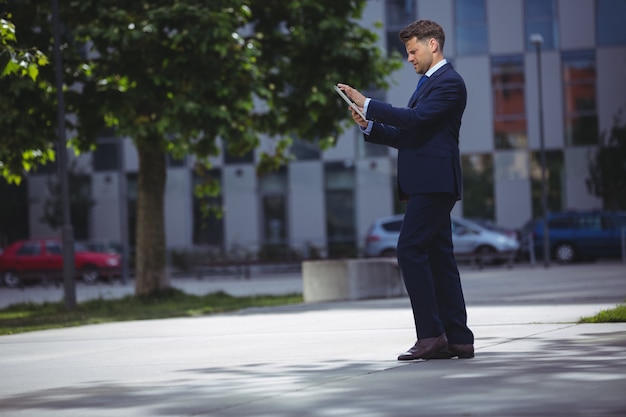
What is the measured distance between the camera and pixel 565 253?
37.9 m

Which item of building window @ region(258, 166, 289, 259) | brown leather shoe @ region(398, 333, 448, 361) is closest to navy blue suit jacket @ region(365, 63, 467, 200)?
brown leather shoe @ region(398, 333, 448, 361)

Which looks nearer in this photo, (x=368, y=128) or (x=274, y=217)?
(x=368, y=128)

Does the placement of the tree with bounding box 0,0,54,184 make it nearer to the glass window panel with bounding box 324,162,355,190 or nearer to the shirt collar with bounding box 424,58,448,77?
the shirt collar with bounding box 424,58,448,77

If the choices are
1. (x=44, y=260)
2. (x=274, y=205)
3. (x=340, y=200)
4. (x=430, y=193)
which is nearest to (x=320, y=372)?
(x=430, y=193)

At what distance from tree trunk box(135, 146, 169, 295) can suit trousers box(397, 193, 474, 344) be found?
1461 cm

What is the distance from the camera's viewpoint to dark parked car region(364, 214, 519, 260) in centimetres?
3778

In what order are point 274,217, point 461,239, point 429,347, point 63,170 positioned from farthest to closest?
point 274,217 < point 461,239 < point 63,170 < point 429,347

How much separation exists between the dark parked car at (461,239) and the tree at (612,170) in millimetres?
4393

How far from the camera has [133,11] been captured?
19297mm

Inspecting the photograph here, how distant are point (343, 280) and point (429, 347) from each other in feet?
36.7

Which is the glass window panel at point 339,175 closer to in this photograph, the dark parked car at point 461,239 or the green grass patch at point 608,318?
the dark parked car at point 461,239

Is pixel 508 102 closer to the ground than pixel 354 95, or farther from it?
farther from it

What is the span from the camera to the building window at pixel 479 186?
44.2 metres

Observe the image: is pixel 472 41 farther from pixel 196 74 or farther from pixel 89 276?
pixel 196 74
